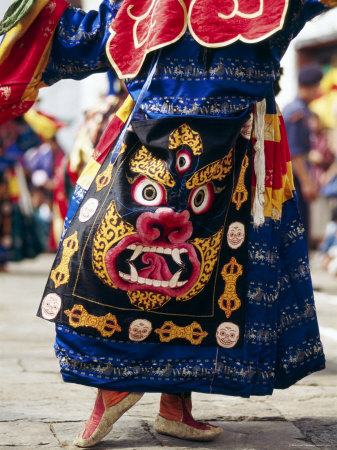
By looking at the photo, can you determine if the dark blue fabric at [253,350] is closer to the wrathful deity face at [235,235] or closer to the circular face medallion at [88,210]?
the wrathful deity face at [235,235]

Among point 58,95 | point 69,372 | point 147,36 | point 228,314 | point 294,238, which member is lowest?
point 69,372

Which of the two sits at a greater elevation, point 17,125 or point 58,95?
point 58,95

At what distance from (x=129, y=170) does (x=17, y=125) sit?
6806mm

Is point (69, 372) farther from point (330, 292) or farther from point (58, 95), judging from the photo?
point (58, 95)

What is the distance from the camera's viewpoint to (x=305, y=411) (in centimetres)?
333

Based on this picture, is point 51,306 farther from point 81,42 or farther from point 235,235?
point 81,42

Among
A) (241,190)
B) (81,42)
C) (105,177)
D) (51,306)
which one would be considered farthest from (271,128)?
(51,306)

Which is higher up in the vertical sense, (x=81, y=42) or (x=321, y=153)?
(x=321, y=153)

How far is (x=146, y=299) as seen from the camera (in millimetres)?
2697

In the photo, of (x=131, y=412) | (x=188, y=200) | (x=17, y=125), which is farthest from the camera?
(x=17, y=125)

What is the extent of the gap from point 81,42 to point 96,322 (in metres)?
0.92

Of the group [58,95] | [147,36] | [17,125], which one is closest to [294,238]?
[147,36]

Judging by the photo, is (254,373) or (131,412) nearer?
(254,373)

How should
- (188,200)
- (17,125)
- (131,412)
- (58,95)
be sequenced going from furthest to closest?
(58,95) → (17,125) → (131,412) → (188,200)
